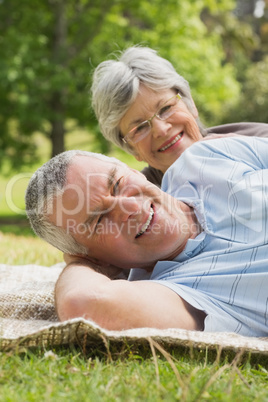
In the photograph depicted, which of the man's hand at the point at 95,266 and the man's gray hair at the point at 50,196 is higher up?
the man's gray hair at the point at 50,196

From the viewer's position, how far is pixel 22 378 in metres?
1.82

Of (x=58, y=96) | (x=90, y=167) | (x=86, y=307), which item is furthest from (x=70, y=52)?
(x=86, y=307)

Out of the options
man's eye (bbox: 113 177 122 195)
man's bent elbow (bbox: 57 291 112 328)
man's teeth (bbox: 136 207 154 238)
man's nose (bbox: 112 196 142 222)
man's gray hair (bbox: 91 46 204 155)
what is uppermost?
man's gray hair (bbox: 91 46 204 155)

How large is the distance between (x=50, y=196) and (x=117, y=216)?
35 cm

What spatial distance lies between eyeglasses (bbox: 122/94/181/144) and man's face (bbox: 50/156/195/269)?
144 centimetres

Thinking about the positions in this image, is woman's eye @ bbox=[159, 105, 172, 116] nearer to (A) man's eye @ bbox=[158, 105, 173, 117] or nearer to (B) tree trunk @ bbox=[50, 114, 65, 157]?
(A) man's eye @ bbox=[158, 105, 173, 117]

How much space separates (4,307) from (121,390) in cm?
126

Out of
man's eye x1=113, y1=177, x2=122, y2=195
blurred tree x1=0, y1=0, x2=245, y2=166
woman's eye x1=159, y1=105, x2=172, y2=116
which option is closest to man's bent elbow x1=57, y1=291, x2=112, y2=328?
man's eye x1=113, y1=177, x2=122, y2=195

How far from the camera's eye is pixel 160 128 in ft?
13.0

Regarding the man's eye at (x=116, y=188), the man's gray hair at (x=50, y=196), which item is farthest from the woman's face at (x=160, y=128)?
the man's eye at (x=116, y=188)

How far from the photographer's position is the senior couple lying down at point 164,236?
7.48 feet

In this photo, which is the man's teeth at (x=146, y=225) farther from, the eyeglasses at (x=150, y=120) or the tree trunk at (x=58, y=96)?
the tree trunk at (x=58, y=96)

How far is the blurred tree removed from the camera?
38.5ft

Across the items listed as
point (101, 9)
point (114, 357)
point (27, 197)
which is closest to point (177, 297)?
point (114, 357)
